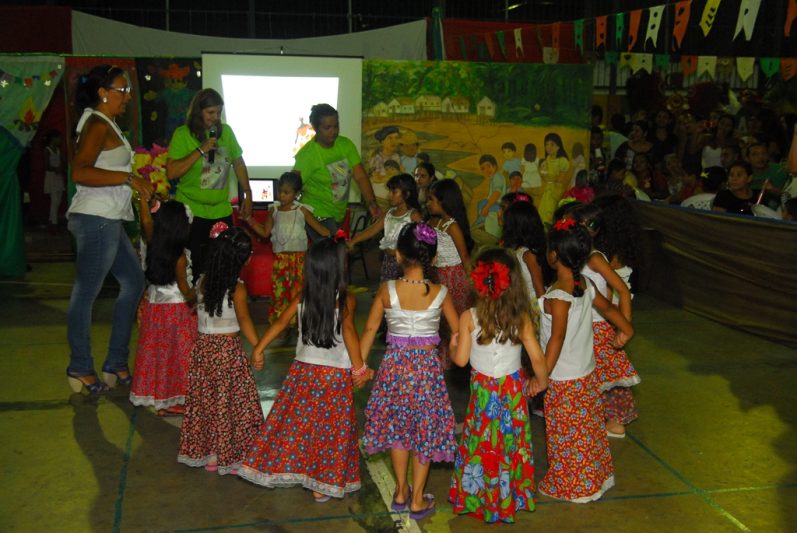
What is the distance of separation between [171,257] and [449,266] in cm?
203

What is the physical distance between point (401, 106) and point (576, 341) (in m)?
6.87

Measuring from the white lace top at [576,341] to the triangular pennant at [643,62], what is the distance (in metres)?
7.57

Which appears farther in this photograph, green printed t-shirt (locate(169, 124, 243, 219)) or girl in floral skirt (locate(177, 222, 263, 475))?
green printed t-shirt (locate(169, 124, 243, 219))

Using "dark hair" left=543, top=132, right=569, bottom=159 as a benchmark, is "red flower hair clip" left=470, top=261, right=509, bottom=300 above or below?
below

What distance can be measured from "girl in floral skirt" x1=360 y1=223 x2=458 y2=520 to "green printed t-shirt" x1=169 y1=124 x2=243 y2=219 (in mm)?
2472

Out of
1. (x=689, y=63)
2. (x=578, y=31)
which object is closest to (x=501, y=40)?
(x=578, y=31)

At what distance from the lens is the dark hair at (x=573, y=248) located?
4.08 meters

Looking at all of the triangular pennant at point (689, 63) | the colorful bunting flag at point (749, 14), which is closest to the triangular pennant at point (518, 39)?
the triangular pennant at point (689, 63)

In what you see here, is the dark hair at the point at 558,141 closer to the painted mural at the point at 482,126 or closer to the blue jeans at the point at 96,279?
the painted mural at the point at 482,126

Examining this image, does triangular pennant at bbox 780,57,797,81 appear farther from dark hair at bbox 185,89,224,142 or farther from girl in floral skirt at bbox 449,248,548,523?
girl in floral skirt at bbox 449,248,548,523

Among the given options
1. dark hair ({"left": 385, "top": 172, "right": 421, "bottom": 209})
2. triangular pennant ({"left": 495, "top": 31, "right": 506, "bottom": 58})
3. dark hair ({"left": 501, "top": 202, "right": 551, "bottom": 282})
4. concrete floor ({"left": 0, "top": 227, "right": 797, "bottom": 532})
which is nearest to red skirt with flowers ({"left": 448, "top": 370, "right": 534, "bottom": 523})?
concrete floor ({"left": 0, "top": 227, "right": 797, "bottom": 532})

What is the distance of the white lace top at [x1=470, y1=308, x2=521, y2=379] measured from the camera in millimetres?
3910

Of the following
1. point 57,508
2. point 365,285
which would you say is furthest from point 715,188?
point 57,508

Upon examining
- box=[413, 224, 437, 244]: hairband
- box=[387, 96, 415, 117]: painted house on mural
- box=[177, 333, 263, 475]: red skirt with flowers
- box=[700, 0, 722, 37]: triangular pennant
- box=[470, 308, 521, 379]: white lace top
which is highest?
box=[700, 0, 722, 37]: triangular pennant
